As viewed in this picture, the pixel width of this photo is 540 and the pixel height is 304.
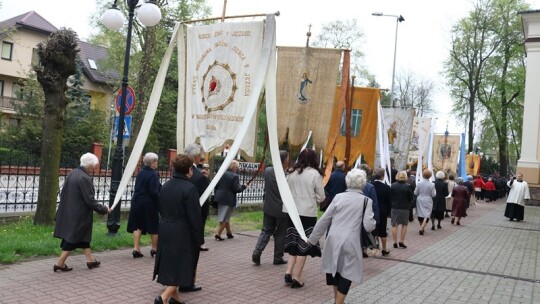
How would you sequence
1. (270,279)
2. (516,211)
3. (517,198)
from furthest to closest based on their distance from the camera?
1. (516,211)
2. (517,198)
3. (270,279)

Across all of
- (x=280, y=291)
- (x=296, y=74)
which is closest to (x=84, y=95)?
(x=296, y=74)

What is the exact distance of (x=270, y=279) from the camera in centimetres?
772

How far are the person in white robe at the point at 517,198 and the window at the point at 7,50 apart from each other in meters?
43.0

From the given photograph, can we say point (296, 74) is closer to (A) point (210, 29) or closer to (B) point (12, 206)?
(A) point (210, 29)

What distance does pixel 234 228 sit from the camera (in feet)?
43.1

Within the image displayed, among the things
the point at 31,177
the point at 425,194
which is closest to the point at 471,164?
the point at 425,194

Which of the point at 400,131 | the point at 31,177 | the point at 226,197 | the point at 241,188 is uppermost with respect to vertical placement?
the point at 400,131

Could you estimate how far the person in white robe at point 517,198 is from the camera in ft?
68.7

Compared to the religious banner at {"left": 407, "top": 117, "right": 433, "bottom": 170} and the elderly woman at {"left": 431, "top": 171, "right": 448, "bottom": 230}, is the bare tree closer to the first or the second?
the elderly woman at {"left": 431, "top": 171, "right": 448, "bottom": 230}

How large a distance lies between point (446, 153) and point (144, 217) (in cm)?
1884

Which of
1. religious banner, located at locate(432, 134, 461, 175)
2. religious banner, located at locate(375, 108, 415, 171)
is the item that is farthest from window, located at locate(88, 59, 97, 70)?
religious banner, located at locate(375, 108, 415, 171)

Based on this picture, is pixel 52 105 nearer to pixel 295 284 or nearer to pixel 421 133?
pixel 295 284

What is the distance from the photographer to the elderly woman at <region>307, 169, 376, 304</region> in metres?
5.84

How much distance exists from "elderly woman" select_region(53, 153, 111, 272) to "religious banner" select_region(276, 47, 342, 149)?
4300mm
